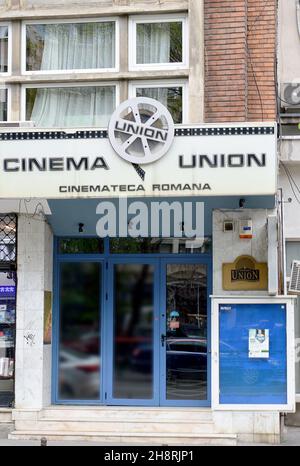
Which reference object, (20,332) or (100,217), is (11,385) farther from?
(100,217)

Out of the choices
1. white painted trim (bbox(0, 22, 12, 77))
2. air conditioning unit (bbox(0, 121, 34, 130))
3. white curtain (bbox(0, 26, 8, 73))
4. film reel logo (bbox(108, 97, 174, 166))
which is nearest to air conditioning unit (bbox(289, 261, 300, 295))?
film reel logo (bbox(108, 97, 174, 166))

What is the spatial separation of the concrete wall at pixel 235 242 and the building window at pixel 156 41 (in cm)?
242

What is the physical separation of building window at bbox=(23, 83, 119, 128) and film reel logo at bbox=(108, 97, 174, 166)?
1.50 meters

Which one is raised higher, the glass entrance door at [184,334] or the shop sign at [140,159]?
the shop sign at [140,159]

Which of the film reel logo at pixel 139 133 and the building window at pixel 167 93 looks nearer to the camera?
the film reel logo at pixel 139 133

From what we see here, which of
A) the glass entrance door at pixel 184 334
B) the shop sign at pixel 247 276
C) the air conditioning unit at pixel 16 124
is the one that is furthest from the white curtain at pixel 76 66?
the shop sign at pixel 247 276

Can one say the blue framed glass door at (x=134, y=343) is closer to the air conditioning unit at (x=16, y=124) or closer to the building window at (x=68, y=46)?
the air conditioning unit at (x=16, y=124)

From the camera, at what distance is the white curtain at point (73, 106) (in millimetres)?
11602

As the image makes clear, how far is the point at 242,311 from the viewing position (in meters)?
11.0

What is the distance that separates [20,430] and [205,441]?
2.64m

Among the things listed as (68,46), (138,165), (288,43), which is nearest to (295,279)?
(138,165)

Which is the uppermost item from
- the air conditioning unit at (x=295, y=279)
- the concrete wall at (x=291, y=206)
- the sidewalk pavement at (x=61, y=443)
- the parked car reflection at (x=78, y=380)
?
the concrete wall at (x=291, y=206)

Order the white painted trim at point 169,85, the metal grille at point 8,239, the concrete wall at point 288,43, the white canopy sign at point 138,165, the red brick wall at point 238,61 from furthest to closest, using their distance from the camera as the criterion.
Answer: the concrete wall at point 288,43 → the metal grille at point 8,239 → the white painted trim at point 169,85 → the red brick wall at point 238,61 → the white canopy sign at point 138,165

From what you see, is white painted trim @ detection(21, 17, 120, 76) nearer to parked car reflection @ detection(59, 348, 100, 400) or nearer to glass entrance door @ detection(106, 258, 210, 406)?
glass entrance door @ detection(106, 258, 210, 406)
